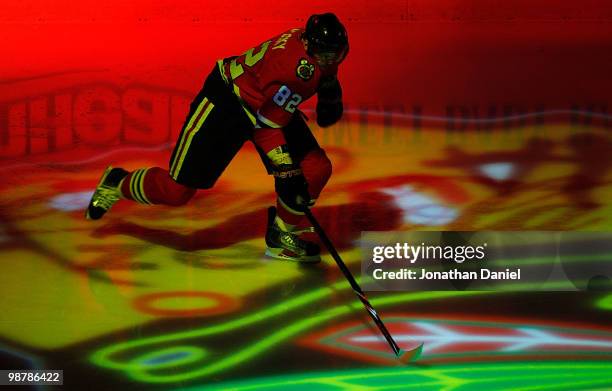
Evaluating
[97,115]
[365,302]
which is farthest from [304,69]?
[97,115]

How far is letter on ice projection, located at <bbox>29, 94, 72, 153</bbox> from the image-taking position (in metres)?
3.98

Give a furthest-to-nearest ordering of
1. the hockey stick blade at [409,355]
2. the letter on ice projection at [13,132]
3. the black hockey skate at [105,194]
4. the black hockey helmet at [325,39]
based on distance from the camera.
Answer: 1. the letter on ice projection at [13,132]
2. the black hockey skate at [105,194]
3. the black hockey helmet at [325,39]
4. the hockey stick blade at [409,355]

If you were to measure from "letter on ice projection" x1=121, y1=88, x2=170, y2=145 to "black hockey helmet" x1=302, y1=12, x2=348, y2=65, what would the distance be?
1.27 metres

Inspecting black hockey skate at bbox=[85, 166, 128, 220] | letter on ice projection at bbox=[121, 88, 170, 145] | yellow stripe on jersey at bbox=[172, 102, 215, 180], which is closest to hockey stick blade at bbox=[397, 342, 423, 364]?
yellow stripe on jersey at bbox=[172, 102, 215, 180]

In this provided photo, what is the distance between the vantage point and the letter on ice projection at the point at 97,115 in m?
4.04

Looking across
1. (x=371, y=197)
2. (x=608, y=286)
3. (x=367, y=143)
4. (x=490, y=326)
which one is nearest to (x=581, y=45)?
(x=367, y=143)

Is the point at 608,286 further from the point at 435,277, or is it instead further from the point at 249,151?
the point at 249,151

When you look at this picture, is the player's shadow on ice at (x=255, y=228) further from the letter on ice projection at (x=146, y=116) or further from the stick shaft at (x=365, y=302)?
the letter on ice projection at (x=146, y=116)

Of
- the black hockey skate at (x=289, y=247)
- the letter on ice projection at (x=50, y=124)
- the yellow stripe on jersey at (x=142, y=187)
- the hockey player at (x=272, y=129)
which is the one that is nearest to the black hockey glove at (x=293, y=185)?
the hockey player at (x=272, y=129)

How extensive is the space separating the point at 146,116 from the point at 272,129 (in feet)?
4.26

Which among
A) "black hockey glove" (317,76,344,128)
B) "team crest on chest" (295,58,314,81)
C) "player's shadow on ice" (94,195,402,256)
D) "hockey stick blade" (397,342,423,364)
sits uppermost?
"team crest on chest" (295,58,314,81)

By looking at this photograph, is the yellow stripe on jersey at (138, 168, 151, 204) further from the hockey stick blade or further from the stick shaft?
the hockey stick blade

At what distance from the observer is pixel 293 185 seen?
2.99 metres

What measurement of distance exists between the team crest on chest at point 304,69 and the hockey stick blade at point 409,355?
86cm
